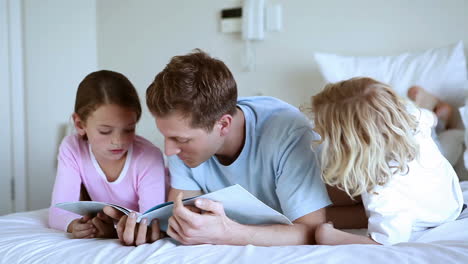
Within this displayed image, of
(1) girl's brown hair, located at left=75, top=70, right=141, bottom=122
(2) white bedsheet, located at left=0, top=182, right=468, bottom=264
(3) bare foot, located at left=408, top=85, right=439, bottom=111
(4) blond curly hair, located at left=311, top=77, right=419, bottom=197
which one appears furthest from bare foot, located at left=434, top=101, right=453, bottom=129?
(1) girl's brown hair, located at left=75, top=70, right=141, bottom=122

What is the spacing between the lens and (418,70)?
6.68ft

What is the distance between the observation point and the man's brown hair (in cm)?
115

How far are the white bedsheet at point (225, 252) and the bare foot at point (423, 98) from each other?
32.8 inches

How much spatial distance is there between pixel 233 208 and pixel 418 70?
4.28 ft

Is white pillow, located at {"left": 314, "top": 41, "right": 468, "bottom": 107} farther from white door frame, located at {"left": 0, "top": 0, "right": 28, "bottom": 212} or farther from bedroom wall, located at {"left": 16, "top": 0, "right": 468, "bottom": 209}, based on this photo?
white door frame, located at {"left": 0, "top": 0, "right": 28, "bottom": 212}

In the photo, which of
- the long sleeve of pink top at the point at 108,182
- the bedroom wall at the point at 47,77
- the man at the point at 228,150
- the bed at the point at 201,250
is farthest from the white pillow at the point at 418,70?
the bedroom wall at the point at 47,77

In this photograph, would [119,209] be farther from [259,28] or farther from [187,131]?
[259,28]

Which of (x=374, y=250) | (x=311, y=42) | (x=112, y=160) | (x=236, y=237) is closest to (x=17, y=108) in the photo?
(x=112, y=160)

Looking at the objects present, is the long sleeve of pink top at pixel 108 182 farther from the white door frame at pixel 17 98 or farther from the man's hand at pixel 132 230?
the white door frame at pixel 17 98

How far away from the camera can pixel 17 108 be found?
107 inches

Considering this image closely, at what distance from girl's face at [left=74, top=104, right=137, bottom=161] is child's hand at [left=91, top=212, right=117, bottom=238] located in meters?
0.28

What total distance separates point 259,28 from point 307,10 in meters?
0.27

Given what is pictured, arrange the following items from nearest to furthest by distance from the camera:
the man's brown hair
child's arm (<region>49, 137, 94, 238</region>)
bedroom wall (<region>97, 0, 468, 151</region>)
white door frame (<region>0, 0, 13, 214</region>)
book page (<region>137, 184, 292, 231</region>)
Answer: book page (<region>137, 184, 292, 231</region>) → the man's brown hair → child's arm (<region>49, 137, 94, 238</region>) → bedroom wall (<region>97, 0, 468, 151</region>) → white door frame (<region>0, 0, 13, 214</region>)

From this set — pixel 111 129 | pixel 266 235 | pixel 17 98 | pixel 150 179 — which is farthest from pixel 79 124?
pixel 17 98
